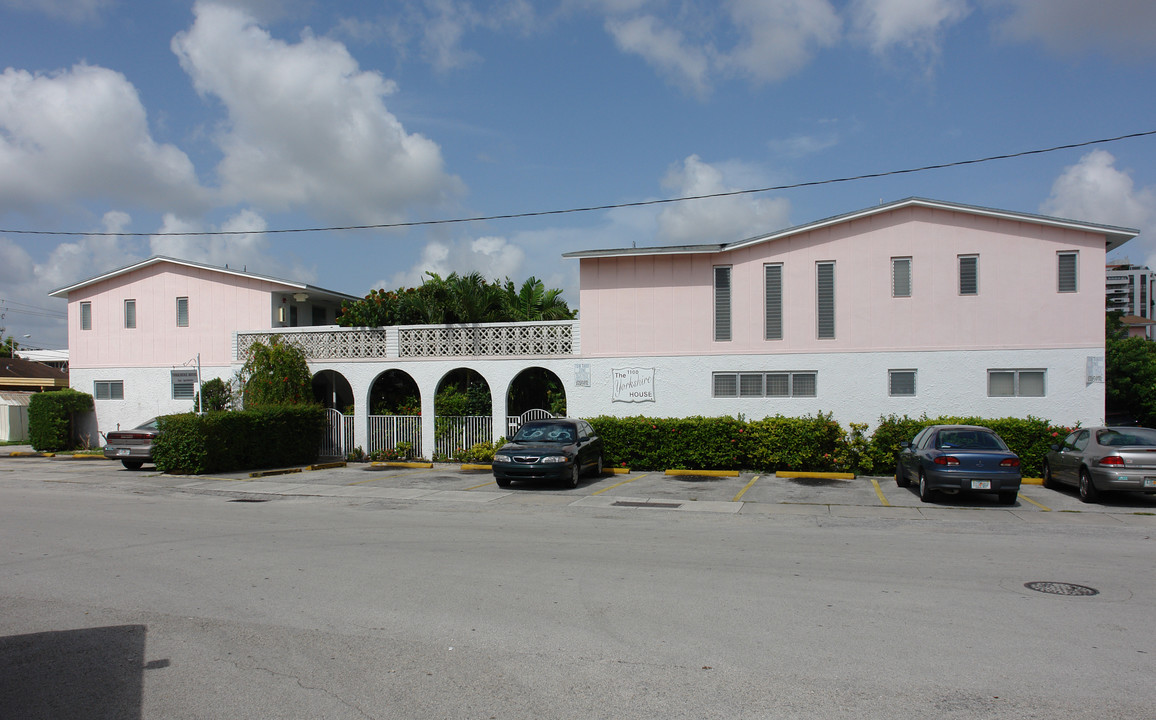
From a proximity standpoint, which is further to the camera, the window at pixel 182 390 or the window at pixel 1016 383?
the window at pixel 182 390

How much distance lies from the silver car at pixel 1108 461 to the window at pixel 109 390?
29.3 meters

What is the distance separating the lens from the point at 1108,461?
13953 mm

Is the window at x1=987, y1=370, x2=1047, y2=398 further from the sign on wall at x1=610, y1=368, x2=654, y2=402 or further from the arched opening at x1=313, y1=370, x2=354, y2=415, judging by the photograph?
the arched opening at x1=313, y1=370, x2=354, y2=415

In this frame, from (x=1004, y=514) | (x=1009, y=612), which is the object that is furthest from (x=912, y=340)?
(x=1009, y=612)

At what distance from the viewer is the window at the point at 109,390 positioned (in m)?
28.1

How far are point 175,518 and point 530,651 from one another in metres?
9.15

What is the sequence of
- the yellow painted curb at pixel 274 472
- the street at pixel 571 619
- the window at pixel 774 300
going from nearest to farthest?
the street at pixel 571 619
the yellow painted curb at pixel 274 472
the window at pixel 774 300

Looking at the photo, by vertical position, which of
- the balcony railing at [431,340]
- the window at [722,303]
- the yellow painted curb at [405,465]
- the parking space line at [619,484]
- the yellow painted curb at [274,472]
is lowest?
the yellow painted curb at [405,465]

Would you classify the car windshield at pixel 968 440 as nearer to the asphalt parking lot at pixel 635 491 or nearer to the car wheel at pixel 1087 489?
the asphalt parking lot at pixel 635 491

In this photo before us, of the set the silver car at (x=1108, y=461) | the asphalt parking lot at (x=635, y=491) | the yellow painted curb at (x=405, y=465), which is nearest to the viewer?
the silver car at (x=1108, y=461)

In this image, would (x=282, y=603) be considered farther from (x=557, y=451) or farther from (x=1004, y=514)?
(x=1004, y=514)

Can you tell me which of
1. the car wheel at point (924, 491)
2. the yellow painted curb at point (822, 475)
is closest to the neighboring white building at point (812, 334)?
the yellow painted curb at point (822, 475)

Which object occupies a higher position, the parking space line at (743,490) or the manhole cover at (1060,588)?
the manhole cover at (1060,588)

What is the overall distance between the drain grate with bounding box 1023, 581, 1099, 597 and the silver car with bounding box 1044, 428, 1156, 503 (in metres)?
7.52
